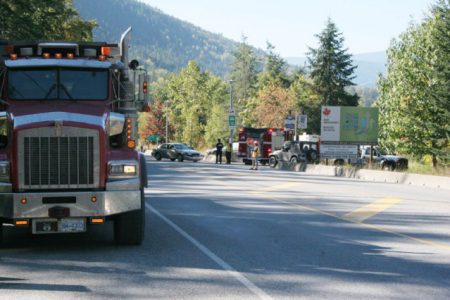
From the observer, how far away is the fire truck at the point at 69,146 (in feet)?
31.4

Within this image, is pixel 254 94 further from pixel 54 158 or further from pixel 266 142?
pixel 54 158

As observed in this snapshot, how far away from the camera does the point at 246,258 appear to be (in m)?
9.49

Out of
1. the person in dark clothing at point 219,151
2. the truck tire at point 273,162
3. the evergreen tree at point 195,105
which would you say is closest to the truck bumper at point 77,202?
the truck tire at point 273,162

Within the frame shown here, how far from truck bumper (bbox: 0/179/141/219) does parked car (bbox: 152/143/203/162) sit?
48565 millimetres

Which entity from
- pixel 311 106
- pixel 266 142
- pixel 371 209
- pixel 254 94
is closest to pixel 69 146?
pixel 371 209

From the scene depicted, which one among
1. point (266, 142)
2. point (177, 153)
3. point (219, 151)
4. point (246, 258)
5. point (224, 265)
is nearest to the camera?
point (224, 265)

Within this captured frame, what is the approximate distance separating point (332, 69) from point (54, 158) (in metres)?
93.3

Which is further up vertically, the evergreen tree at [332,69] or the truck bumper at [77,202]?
the evergreen tree at [332,69]

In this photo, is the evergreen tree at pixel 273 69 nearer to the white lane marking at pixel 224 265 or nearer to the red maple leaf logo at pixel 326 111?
the red maple leaf logo at pixel 326 111

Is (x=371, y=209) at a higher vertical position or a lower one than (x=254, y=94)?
lower

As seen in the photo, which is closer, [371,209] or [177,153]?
[371,209]

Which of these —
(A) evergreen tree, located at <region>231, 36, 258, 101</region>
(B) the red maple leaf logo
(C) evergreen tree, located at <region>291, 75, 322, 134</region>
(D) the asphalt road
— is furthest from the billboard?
(A) evergreen tree, located at <region>231, 36, 258, 101</region>

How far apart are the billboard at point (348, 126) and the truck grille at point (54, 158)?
124ft

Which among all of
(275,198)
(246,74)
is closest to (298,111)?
(246,74)
